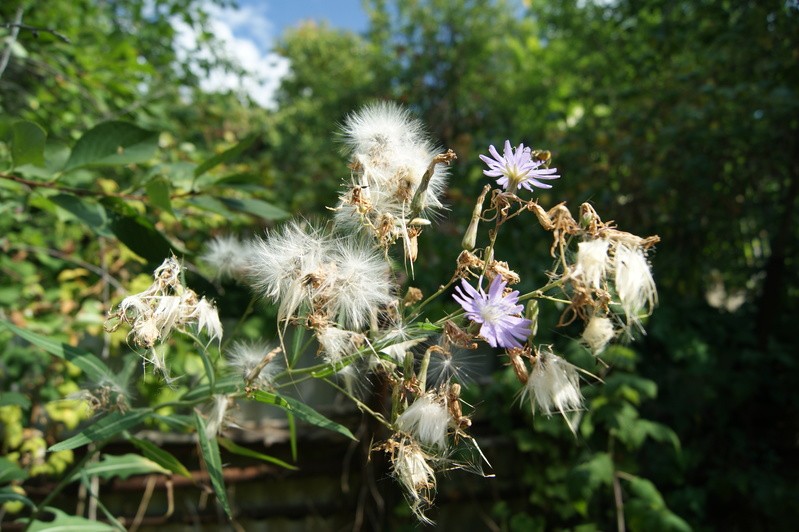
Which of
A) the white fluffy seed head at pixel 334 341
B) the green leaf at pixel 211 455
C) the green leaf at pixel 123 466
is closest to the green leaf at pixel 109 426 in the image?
the green leaf at pixel 211 455

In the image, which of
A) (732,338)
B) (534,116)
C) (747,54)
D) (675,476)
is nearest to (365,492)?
(675,476)

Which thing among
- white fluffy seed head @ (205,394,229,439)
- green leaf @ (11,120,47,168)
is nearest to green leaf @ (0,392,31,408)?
green leaf @ (11,120,47,168)

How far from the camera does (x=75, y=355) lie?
1141mm

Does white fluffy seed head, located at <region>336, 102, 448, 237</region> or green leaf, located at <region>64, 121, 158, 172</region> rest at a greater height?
green leaf, located at <region>64, 121, 158, 172</region>

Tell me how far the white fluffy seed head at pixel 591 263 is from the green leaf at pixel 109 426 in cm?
72

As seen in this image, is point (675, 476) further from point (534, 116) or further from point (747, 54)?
point (534, 116)

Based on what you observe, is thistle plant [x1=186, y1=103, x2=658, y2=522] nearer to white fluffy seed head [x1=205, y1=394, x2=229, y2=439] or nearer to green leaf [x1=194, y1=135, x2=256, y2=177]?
white fluffy seed head [x1=205, y1=394, x2=229, y2=439]

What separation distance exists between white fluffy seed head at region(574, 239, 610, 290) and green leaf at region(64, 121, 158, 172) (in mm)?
958

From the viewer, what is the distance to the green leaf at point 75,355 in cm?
109

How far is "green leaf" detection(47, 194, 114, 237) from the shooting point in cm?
132

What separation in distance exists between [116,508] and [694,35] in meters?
4.01

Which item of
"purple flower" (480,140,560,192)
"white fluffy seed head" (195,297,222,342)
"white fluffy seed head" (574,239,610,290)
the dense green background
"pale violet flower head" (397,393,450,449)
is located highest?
the dense green background

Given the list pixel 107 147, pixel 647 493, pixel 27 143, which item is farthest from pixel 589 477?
pixel 27 143

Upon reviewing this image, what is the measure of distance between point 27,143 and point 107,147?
0.51 ft
